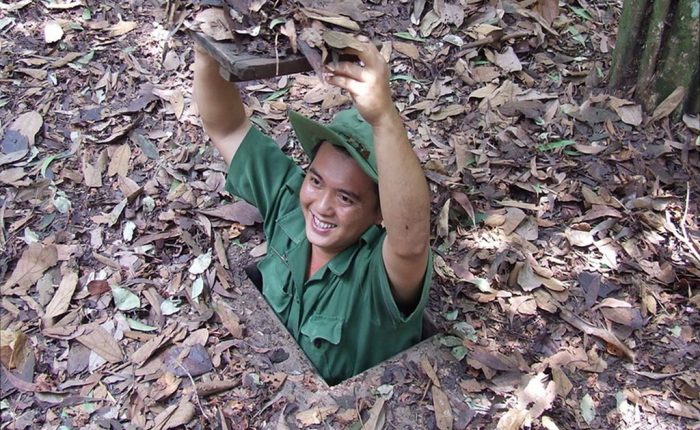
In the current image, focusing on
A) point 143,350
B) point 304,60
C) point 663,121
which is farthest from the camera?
point 663,121

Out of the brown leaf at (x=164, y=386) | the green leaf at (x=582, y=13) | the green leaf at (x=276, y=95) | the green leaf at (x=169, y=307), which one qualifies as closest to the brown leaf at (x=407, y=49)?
the green leaf at (x=276, y=95)

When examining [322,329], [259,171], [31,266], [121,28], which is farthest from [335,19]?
[121,28]

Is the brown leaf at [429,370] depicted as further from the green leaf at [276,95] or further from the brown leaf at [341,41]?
the green leaf at [276,95]

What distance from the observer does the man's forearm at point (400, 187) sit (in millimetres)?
2299

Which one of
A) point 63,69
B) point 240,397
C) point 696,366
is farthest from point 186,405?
point 63,69

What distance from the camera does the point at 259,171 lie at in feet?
10.5

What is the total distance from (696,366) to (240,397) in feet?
6.16

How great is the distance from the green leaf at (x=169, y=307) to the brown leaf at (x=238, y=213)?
24.0 inches

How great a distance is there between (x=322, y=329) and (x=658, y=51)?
7.92ft

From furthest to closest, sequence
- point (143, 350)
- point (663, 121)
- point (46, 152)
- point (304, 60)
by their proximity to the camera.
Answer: point (663, 121) → point (46, 152) → point (143, 350) → point (304, 60)

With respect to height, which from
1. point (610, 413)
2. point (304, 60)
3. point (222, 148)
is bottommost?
point (610, 413)

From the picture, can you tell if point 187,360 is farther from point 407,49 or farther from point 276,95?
point 407,49

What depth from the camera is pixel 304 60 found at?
2.38m

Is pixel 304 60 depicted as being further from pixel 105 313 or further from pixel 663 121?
pixel 663 121
